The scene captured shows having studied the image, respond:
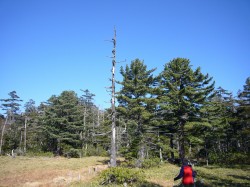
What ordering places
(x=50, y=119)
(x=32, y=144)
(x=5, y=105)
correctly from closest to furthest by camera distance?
(x=50, y=119) < (x=32, y=144) < (x=5, y=105)

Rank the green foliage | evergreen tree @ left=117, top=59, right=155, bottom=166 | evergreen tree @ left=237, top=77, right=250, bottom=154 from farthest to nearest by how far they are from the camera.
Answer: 1. evergreen tree @ left=237, top=77, right=250, bottom=154
2. evergreen tree @ left=117, top=59, right=155, bottom=166
3. the green foliage

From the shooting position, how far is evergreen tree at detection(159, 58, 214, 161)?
3078 cm

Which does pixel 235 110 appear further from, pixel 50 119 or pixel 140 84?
pixel 50 119

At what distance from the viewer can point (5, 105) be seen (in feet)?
220

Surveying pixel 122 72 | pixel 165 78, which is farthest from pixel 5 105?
pixel 165 78

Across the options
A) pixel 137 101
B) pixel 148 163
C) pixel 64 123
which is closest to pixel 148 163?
pixel 148 163

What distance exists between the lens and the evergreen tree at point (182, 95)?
30781mm

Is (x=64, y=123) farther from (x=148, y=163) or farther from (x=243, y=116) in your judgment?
(x=243, y=116)

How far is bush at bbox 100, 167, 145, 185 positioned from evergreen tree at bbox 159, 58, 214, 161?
15.9m

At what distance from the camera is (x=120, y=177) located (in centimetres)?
1535

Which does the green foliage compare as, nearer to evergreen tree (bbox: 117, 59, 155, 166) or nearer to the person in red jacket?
evergreen tree (bbox: 117, 59, 155, 166)

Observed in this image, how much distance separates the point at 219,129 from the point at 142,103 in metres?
16.7

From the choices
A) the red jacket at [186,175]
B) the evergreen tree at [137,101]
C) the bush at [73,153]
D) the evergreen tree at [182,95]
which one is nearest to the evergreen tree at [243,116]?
the evergreen tree at [182,95]

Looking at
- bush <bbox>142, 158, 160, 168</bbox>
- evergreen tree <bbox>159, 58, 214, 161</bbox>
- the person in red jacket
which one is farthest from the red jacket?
evergreen tree <bbox>159, 58, 214, 161</bbox>
